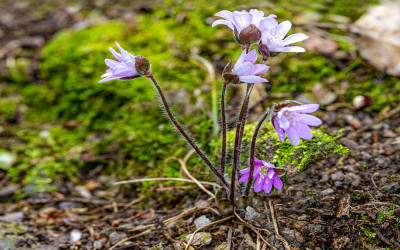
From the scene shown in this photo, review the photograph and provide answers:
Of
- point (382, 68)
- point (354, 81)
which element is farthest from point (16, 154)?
point (382, 68)

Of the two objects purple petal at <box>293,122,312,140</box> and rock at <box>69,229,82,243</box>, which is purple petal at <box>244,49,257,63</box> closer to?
purple petal at <box>293,122,312,140</box>

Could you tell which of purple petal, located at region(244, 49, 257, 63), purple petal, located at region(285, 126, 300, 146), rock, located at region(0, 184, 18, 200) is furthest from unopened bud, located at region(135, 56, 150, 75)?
rock, located at region(0, 184, 18, 200)

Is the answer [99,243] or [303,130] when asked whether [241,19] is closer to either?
[303,130]

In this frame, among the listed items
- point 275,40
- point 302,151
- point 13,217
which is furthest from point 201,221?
point 13,217

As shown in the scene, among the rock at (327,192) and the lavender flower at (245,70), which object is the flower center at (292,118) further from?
the rock at (327,192)

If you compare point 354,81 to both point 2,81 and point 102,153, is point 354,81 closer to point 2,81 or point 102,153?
point 102,153
